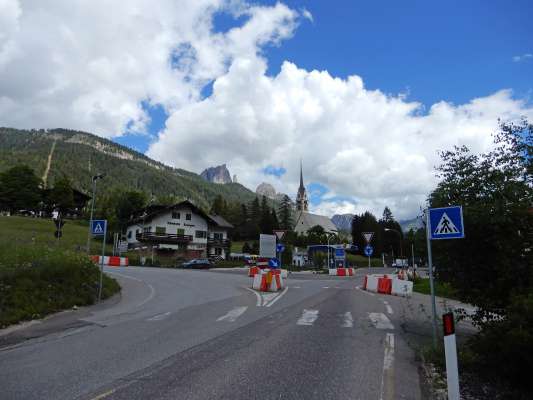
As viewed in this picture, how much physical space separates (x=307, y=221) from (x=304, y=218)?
167 centimetres

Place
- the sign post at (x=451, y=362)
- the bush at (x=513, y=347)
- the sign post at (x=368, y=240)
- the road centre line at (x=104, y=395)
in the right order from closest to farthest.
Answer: the sign post at (x=451, y=362), the road centre line at (x=104, y=395), the bush at (x=513, y=347), the sign post at (x=368, y=240)

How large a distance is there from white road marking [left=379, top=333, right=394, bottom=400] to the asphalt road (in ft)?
0.05

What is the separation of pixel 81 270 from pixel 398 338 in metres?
12.4

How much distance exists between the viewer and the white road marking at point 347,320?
11.3 m

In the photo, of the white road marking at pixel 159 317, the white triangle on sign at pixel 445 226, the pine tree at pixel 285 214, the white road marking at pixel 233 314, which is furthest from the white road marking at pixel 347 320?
the pine tree at pixel 285 214

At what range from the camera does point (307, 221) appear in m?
166

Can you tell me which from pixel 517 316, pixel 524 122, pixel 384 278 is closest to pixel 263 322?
pixel 517 316

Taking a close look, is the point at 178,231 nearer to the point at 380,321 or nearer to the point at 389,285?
the point at 389,285

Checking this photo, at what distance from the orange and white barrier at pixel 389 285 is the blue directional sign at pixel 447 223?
14.8 metres

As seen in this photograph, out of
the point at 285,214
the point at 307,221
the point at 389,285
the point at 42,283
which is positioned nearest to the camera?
the point at 42,283

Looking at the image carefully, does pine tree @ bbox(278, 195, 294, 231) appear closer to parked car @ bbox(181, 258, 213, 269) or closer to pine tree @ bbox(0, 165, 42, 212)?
pine tree @ bbox(0, 165, 42, 212)

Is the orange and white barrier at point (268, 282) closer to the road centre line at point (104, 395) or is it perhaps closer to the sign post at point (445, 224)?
the sign post at point (445, 224)

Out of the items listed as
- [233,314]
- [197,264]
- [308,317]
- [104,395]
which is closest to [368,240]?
[308,317]

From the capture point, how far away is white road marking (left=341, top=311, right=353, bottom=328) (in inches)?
444
